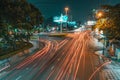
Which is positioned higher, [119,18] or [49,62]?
[119,18]

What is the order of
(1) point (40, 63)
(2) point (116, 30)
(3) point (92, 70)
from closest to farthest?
1. (3) point (92, 70)
2. (1) point (40, 63)
3. (2) point (116, 30)

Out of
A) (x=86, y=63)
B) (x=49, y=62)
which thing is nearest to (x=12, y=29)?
(x=49, y=62)

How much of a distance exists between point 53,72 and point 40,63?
901 cm

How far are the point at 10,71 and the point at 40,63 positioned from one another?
8542mm

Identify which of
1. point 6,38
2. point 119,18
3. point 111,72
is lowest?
point 111,72

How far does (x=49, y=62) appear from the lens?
4844cm

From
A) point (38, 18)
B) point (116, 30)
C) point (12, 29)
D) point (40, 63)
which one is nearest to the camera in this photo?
point (40, 63)

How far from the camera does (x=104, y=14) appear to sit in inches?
2699

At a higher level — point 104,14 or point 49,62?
point 104,14

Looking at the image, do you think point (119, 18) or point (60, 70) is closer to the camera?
point (60, 70)

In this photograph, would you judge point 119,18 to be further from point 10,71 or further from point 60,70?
point 10,71

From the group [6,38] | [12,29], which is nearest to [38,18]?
[12,29]

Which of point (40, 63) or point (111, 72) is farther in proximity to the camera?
point (40, 63)

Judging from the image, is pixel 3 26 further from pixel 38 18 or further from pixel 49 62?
pixel 38 18
